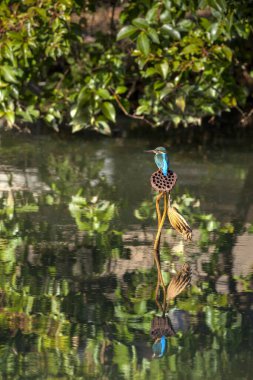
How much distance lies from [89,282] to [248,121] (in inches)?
273

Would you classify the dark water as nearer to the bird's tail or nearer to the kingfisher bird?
the bird's tail

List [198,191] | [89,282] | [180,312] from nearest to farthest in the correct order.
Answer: [180,312]
[89,282]
[198,191]

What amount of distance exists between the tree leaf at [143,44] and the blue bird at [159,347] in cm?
345

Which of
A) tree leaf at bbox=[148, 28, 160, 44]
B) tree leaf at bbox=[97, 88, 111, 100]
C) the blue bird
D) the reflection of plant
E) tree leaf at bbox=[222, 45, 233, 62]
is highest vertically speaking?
tree leaf at bbox=[148, 28, 160, 44]

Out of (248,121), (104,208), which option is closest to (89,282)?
(104,208)

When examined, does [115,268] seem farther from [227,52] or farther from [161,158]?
[227,52]

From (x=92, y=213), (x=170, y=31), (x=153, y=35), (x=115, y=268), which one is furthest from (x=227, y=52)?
(x=115, y=268)

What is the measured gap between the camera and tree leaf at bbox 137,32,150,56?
7992mm

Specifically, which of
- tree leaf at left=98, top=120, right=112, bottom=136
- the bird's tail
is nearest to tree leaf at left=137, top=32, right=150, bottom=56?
tree leaf at left=98, top=120, right=112, bottom=136

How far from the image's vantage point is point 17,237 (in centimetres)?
680

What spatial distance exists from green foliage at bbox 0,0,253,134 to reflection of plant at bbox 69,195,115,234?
121 centimetres

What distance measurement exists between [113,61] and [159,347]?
213 inches

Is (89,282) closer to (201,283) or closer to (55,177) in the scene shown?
(201,283)

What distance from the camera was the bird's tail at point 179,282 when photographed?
5656 mm
